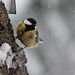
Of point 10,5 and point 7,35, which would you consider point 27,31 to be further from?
point 7,35

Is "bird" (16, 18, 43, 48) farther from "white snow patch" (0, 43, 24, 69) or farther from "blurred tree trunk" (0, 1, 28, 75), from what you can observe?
"white snow patch" (0, 43, 24, 69)

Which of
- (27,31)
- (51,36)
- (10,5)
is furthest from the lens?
(51,36)

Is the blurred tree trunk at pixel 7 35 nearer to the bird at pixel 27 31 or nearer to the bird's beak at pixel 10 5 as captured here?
the bird's beak at pixel 10 5

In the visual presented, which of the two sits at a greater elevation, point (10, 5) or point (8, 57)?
point (10, 5)

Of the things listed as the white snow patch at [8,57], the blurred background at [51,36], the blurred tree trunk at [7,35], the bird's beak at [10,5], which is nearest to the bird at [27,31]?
the bird's beak at [10,5]

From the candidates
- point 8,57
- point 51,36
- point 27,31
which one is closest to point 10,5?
point 27,31

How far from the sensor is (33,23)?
4.82 m

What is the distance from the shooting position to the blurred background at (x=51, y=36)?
13.9m

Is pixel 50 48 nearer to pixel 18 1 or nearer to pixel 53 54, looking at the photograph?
pixel 53 54

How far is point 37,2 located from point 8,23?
10176 mm

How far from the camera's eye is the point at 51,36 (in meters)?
14.4

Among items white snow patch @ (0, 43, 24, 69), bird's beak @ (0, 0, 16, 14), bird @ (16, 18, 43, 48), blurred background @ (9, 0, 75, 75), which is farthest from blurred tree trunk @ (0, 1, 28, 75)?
blurred background @ (9, 0, 75, 75)

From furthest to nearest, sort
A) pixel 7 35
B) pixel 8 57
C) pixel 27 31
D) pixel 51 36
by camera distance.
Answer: pixel 51 36, pixel 27 31, pixel 7 35, pixel 8 57

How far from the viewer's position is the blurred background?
1393 centimetres
